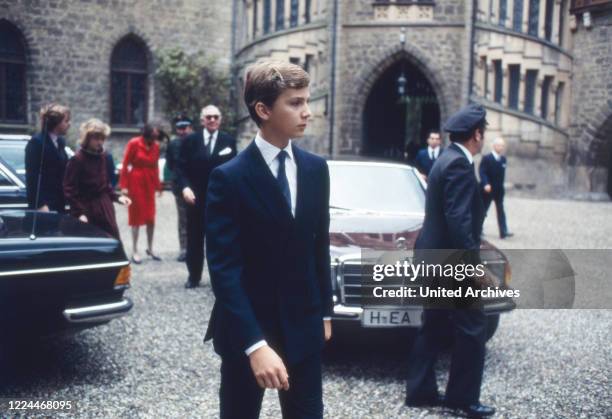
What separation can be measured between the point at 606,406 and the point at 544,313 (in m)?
2.91

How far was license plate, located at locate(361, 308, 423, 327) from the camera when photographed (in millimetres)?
5090

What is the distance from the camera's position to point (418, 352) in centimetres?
487

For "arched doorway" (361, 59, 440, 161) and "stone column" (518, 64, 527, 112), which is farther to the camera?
"arched doorway" (361, 59, 440, 161)

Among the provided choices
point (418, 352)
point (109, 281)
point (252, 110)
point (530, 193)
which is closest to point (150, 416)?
point (109, 281)

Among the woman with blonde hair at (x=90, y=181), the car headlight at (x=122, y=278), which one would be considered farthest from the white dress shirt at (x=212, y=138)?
the car headlight at (x=122, y=278)

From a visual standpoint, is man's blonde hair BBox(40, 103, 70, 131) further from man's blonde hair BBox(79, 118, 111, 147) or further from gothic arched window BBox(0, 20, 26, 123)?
gothic arched window BBox(0, 20, 26, 123)

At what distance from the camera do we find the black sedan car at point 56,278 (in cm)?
452

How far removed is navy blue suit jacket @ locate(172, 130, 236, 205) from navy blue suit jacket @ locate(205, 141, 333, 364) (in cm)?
542

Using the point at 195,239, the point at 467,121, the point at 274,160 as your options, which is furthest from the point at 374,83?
the point at 274,160

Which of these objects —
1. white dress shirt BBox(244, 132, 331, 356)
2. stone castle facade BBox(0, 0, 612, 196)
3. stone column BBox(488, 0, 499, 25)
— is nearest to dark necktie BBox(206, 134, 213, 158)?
white dress shirt BBox(244, 132, 331, 356)

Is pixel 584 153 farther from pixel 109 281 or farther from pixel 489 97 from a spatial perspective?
pixel 489 97

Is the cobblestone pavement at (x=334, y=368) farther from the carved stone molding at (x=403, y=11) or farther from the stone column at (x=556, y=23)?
the carved stone molding at (x=403, y=11)

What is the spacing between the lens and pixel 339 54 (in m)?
24.7

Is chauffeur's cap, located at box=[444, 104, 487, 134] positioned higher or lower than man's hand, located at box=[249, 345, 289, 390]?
higher
